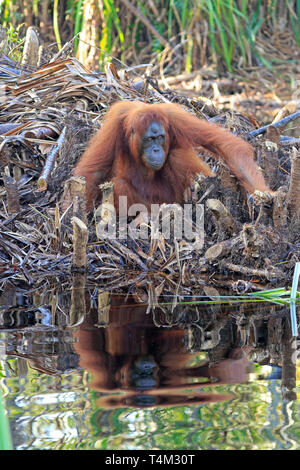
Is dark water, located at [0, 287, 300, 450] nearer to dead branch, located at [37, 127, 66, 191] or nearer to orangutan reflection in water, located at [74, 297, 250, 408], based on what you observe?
orangutan reflection in water, located at [74, 297, 250, 408]

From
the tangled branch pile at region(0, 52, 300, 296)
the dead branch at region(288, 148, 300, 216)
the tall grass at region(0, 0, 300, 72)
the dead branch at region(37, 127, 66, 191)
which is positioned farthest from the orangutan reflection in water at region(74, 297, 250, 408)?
the tall grass at region(0, 0, 300, 72)

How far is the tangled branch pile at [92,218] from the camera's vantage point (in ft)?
13.9

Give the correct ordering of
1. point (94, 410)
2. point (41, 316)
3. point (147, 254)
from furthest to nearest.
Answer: point (147, 254), point (41, 316), point (94, 410)

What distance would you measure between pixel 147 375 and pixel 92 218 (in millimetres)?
2179

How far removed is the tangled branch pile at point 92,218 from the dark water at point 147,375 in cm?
52

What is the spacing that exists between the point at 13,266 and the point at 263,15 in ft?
24.0

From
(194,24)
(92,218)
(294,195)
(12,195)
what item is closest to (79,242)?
(92,218)

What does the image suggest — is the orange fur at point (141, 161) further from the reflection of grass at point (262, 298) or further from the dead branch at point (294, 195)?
the reflection of grass at point (262, 298)

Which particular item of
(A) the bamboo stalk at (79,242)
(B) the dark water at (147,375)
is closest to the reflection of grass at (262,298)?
(B) the dark water at (147,375)

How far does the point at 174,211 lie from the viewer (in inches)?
177

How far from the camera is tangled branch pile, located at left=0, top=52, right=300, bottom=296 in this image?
4234mm

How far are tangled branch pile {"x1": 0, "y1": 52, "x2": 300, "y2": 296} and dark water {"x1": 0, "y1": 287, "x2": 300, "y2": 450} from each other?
0.52 m

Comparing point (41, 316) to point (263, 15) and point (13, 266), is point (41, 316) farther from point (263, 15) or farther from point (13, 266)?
point (263, 15)

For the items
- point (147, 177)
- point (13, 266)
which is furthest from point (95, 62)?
point (13, 266)
